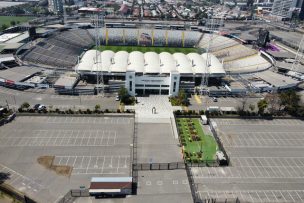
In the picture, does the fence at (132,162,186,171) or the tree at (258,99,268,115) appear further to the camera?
the tree at (258,99,268,115)

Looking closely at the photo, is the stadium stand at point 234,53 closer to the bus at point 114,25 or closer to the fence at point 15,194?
the bus at point 114,25

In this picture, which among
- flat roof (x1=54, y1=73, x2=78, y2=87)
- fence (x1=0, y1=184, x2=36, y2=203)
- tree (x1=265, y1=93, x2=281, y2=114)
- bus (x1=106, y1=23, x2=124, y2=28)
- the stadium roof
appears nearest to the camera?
fence (x1=0, y1=184, x2=36, y2=203)

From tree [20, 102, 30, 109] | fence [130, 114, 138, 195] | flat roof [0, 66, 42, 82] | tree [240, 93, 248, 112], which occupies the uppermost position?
flat roof [0, 66, 42, 82]

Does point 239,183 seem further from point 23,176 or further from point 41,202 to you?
point 23,176

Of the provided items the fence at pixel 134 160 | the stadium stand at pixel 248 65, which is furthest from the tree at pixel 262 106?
the fence at pixel 134 160

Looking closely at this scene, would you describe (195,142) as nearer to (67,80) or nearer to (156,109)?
(156,109)

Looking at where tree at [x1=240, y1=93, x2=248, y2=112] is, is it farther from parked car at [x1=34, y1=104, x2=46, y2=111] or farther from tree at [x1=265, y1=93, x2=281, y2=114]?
parked car at [x1=34, y1=104, x2=46, y2=111]

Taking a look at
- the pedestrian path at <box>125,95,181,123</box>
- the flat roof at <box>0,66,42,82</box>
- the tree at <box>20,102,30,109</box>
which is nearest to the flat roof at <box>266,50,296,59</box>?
the pedestrian path at <box>125,95,181,123</box>

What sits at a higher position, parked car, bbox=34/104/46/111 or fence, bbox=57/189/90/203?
parked car, bbox=34/104/46/111
